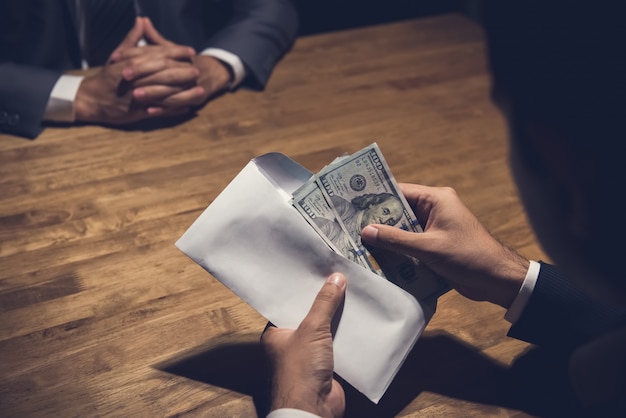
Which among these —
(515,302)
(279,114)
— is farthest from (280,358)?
(279,114)

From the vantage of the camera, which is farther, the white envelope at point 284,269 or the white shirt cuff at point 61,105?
the white shirt cuff at point 61,105

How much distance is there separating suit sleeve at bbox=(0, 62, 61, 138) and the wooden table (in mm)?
38

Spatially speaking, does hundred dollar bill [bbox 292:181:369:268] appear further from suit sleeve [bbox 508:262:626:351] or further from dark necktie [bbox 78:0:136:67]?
dark necktie [bbox 78:0:136:67]

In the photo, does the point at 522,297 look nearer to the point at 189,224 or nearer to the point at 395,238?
the point at 395,238

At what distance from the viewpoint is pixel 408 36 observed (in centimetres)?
207

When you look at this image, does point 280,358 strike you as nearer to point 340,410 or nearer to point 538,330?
point 340,410

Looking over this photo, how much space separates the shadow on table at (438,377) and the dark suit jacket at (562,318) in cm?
3

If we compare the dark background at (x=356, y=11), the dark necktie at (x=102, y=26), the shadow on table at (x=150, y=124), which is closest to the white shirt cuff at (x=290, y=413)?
the shadow on table at (x=150, y=124)

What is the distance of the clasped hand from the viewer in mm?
1613

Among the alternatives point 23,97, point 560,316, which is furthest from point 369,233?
point 23,97

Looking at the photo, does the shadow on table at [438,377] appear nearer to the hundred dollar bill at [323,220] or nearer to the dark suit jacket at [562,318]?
the dark suit jacket at [562,318]

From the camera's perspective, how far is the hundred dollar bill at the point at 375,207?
3.55ft

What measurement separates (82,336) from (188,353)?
170 millimetres

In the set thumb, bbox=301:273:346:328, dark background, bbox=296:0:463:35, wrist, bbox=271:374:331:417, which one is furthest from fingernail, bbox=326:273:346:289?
dark background, bbox=296:0:463:35
